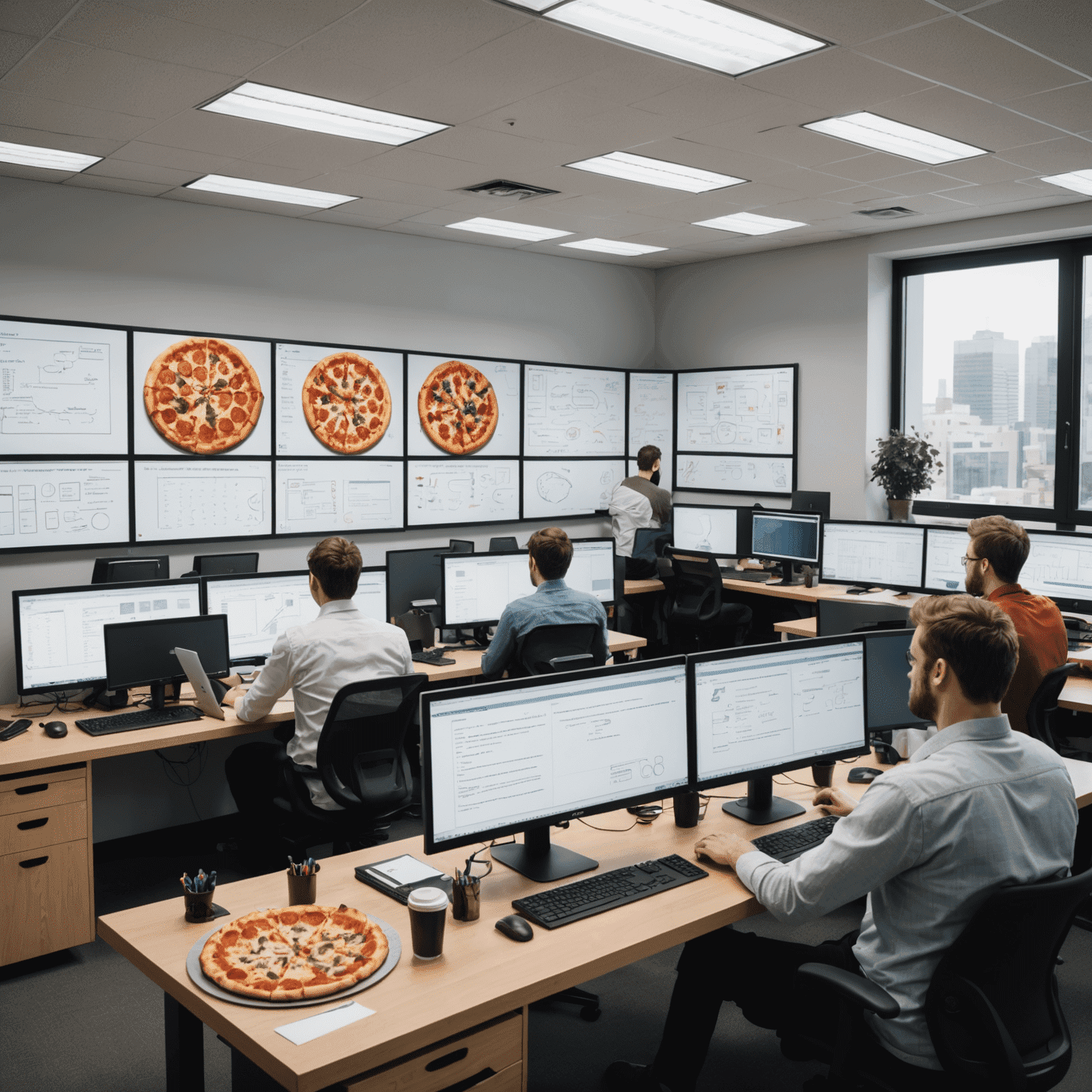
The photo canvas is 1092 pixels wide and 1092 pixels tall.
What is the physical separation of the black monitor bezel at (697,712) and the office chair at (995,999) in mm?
577

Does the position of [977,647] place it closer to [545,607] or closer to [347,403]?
[545,607]

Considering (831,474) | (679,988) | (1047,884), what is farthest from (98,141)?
(831,474)

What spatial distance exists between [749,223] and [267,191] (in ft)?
9.42

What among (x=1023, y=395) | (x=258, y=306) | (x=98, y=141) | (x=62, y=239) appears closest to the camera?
(x=98, y=141)

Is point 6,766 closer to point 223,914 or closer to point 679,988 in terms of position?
point 223,914

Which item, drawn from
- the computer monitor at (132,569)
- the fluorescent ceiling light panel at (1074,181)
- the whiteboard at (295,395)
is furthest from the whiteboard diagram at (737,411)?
the computer monitor at (132,569)

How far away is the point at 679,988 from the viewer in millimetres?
2227

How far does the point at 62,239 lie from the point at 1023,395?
220 inches

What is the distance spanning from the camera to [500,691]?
206cm

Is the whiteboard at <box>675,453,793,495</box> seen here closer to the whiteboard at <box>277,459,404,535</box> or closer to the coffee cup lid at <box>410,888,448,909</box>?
the whiteboard at <box>277,459,404,535</box>

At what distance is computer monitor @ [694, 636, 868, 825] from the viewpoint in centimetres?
237

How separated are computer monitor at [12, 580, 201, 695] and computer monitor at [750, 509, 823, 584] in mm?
3985

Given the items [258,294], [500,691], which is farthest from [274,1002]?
[258,294]

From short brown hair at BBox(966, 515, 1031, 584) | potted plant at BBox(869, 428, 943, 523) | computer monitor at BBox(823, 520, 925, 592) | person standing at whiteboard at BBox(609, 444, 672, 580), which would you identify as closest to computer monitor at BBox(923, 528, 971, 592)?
computer monitor at BBox(823, 520, 925, 592)
